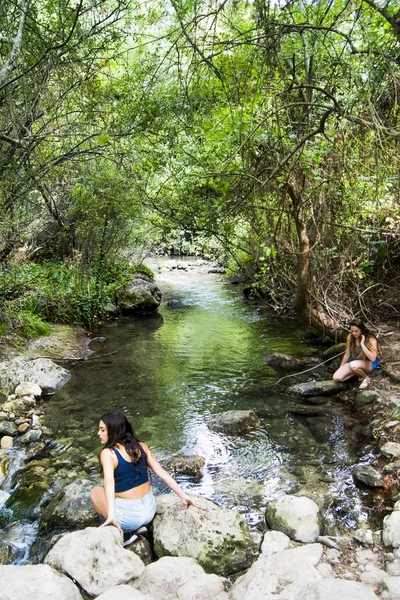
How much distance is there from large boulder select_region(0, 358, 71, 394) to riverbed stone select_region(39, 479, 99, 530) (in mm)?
3661

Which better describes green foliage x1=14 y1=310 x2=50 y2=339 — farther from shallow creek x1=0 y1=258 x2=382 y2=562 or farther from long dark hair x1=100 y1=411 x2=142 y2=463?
long dark hair x1=100 y1=411 x2=142 y2=463

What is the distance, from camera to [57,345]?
10.3 m

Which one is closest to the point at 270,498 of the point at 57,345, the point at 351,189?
the point at 351,189

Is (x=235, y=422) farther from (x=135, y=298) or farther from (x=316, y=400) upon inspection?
(x=135, y=298)

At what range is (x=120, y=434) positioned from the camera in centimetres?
382

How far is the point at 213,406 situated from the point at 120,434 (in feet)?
11.9

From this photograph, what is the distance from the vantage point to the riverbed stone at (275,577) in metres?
2.97

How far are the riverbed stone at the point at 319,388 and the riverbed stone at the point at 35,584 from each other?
520cm

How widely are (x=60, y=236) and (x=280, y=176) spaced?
397 inches

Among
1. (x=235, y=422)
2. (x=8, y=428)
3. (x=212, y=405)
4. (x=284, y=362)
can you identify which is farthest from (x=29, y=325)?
(x=235, y=422)

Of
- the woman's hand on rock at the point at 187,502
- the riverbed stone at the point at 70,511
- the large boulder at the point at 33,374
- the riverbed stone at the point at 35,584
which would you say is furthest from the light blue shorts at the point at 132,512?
the large boulder at the point at 33,374

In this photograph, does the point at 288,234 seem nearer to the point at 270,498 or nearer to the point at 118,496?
the point at 270,498

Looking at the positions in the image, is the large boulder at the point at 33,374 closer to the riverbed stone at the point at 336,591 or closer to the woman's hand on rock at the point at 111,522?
the woman's hand on rock at the point at 111,522

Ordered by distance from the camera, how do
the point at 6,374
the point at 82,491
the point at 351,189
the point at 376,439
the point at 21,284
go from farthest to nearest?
the point at 21,284 → the point at 6,374 → the point at 351,189 → the point at 376,439 → the point at 82,491
